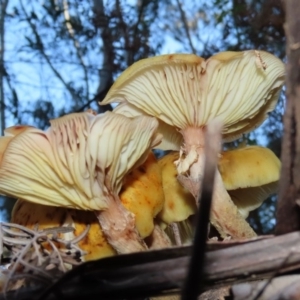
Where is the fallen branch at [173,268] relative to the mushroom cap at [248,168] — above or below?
below

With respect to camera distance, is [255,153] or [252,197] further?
[252,197]

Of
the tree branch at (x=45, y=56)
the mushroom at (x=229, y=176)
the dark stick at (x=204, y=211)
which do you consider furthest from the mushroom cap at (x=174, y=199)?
the tree branch at (x=45, y=56)

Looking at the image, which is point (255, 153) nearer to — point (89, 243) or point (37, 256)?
point (89, 243)

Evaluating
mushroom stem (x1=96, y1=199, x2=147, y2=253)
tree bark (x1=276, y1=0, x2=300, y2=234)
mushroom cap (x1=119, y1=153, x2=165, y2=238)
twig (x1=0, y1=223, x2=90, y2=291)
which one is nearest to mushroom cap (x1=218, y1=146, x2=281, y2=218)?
mushroom cap (x1=119, y1=153, x2=165, y2=238)

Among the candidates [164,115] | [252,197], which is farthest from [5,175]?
[252,197]

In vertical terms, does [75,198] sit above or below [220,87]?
below

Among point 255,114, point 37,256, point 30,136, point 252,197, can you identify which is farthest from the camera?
point 252,197

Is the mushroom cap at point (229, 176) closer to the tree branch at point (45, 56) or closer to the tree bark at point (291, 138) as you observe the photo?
the tree bark at point (291, 138)
